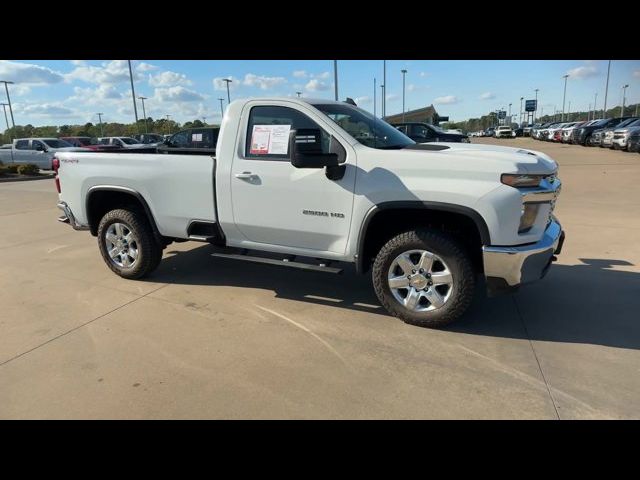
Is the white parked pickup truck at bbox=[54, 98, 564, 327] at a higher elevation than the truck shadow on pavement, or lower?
higher

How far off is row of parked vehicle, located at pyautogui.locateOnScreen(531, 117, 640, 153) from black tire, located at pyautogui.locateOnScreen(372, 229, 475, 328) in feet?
69.8

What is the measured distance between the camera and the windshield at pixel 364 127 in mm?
4086

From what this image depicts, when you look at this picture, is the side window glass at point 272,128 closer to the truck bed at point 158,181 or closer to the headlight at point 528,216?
the truck bed at point 158,181

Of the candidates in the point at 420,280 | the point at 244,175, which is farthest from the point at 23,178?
the point at 420,280

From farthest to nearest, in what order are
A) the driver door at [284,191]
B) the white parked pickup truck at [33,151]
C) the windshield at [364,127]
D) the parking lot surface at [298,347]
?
1. the white parked pickup truck at [33,151]
2. the windshield at [364,127]
3. the driver door at [284,191]
4. the parking lot surface at [298,347]

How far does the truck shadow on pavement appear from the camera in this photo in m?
3.73

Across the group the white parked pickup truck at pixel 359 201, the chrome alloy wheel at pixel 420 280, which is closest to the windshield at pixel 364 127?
the white parked pickup truck at pixel 359 201

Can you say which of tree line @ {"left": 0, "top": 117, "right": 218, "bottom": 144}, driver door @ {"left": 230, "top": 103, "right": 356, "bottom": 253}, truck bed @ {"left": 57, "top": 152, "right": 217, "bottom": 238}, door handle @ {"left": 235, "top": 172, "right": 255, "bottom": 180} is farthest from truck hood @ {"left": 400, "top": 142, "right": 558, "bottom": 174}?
tree line @ {"left": 0, "top": 117, "right": 218, "bottom": 144}

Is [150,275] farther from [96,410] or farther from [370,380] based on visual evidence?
[370,380]

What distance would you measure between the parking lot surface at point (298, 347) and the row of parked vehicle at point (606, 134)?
61.6ft

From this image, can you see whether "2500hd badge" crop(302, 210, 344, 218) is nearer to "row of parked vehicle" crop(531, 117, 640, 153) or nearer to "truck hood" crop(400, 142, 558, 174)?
"truck hood" crop(400, 142, 558, 174)

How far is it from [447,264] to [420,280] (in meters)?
0.27
